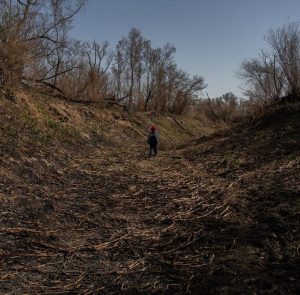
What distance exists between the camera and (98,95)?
25.2 m

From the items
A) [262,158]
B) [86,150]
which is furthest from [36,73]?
[262,158]

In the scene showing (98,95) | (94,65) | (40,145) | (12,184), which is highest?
(94,65)

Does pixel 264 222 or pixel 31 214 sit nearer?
pixel 264 222

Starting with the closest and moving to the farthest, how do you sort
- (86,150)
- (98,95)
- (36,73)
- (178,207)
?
(178,207)
(86,150)
(36,73)
(98,95)

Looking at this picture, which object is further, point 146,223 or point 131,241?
point 146,223

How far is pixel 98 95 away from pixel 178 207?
59.6 feet

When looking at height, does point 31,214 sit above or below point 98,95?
below

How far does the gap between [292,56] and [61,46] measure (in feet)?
34.2

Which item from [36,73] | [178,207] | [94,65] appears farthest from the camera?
[94,65]

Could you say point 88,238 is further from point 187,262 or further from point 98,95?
point 98,95

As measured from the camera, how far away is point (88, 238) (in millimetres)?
6359

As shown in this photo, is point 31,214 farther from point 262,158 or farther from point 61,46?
point 61,46

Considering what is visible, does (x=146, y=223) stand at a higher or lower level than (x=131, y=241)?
higher

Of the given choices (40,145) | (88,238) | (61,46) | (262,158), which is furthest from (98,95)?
(88,238)
